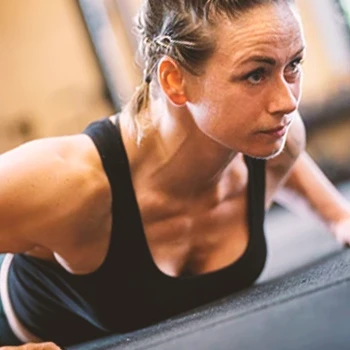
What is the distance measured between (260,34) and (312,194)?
0.45 m

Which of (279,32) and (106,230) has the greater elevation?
(279,32)

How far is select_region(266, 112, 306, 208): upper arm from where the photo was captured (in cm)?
116

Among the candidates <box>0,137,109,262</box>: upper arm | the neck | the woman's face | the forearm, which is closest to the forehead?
the woman's face

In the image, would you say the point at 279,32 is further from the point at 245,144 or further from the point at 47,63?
the point at 47,63

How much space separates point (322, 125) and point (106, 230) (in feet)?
5.72

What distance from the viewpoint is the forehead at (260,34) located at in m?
0.85

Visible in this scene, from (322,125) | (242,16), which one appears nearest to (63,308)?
(242,16)

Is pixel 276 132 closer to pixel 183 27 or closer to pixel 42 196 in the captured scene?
pixel 183 27

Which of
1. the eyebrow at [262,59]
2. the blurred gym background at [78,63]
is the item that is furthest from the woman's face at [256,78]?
the blurred gym background at [78,63]

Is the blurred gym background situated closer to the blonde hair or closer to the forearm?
the forearm

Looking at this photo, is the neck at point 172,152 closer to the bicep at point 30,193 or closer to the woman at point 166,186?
the woman at point 166,186

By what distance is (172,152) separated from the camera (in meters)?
1.01

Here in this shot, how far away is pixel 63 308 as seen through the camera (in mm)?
1089

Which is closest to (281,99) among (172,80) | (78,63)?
(172,80)
